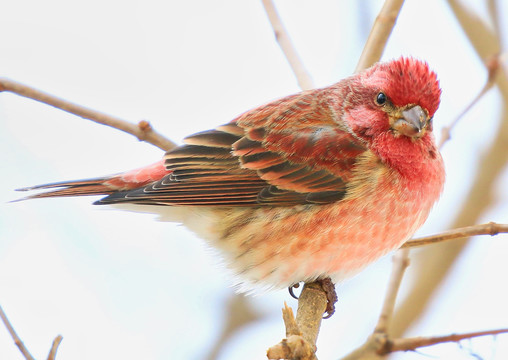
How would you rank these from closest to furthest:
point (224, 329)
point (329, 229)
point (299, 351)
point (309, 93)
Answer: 1. point (299, 351)
2. point (329, 229)
3. point (309, 93)
4. point (224, 329)

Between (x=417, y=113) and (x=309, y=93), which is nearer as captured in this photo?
(x=417, y=113)

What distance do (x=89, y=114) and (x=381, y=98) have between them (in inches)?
98.1

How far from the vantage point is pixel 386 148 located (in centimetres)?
602

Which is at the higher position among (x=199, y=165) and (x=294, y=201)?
(x=199, y=165)

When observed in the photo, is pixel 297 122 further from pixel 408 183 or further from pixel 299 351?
pixel 299 351

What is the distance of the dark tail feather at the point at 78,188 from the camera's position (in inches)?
235

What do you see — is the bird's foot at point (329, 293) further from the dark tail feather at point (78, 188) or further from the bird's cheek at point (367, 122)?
the dark tail feather at point (78, 188)

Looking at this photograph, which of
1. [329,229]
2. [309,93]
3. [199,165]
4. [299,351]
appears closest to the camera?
[299,351]

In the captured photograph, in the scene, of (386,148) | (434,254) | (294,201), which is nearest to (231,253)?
(294,201)

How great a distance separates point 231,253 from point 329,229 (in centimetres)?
93

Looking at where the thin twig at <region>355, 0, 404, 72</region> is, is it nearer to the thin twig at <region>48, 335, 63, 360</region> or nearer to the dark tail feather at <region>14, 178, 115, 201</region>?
the dark tail feather at <region>14, 178, 115, 201</region>

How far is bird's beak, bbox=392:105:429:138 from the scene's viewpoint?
582 cm

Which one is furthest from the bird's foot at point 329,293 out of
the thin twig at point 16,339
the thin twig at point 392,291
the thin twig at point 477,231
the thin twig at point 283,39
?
the thin twig at point 16,339

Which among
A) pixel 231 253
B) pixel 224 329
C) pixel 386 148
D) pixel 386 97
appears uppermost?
pixel 386 97
